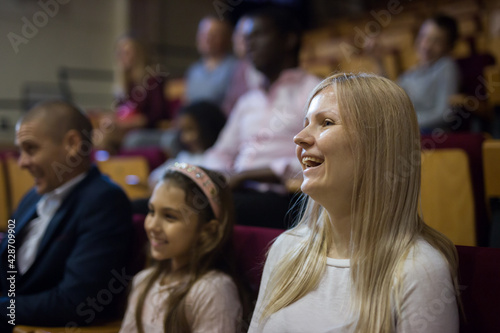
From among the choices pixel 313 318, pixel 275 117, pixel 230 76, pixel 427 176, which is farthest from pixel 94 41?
pixel 313 318

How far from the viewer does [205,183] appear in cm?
100

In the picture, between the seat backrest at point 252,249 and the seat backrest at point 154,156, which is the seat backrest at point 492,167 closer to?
the seat backrest at point 252,249

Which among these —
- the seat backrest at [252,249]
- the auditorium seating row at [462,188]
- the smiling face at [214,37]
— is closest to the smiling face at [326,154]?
the seat backrest at [252,249]

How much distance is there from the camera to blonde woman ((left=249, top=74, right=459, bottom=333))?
24.6 inches

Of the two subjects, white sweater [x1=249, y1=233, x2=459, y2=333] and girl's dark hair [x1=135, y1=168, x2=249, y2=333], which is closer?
white sweater [x1=249, y1=233, x2=459, y2=333]

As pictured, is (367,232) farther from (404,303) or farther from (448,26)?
(448,26)

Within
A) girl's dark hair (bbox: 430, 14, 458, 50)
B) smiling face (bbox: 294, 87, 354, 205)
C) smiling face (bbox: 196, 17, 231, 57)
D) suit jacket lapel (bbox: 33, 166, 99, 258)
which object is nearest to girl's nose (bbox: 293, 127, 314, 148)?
smiling face (bbox: 294, 87, 354, 205)

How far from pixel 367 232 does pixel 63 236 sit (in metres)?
0.67

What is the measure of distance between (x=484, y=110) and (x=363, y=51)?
0.90 m

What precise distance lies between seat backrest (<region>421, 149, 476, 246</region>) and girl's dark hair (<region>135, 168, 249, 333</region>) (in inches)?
18.3

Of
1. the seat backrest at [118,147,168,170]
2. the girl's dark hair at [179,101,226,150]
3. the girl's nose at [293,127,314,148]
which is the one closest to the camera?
the girl's nose at [293,127,314,148]

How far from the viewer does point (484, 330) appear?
0.70m

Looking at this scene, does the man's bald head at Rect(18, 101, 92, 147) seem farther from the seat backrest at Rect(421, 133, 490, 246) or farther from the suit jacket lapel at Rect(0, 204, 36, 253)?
A: the seat backrest at Rect(421, 133, 490, 246)

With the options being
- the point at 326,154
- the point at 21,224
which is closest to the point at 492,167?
the point at 326,154
